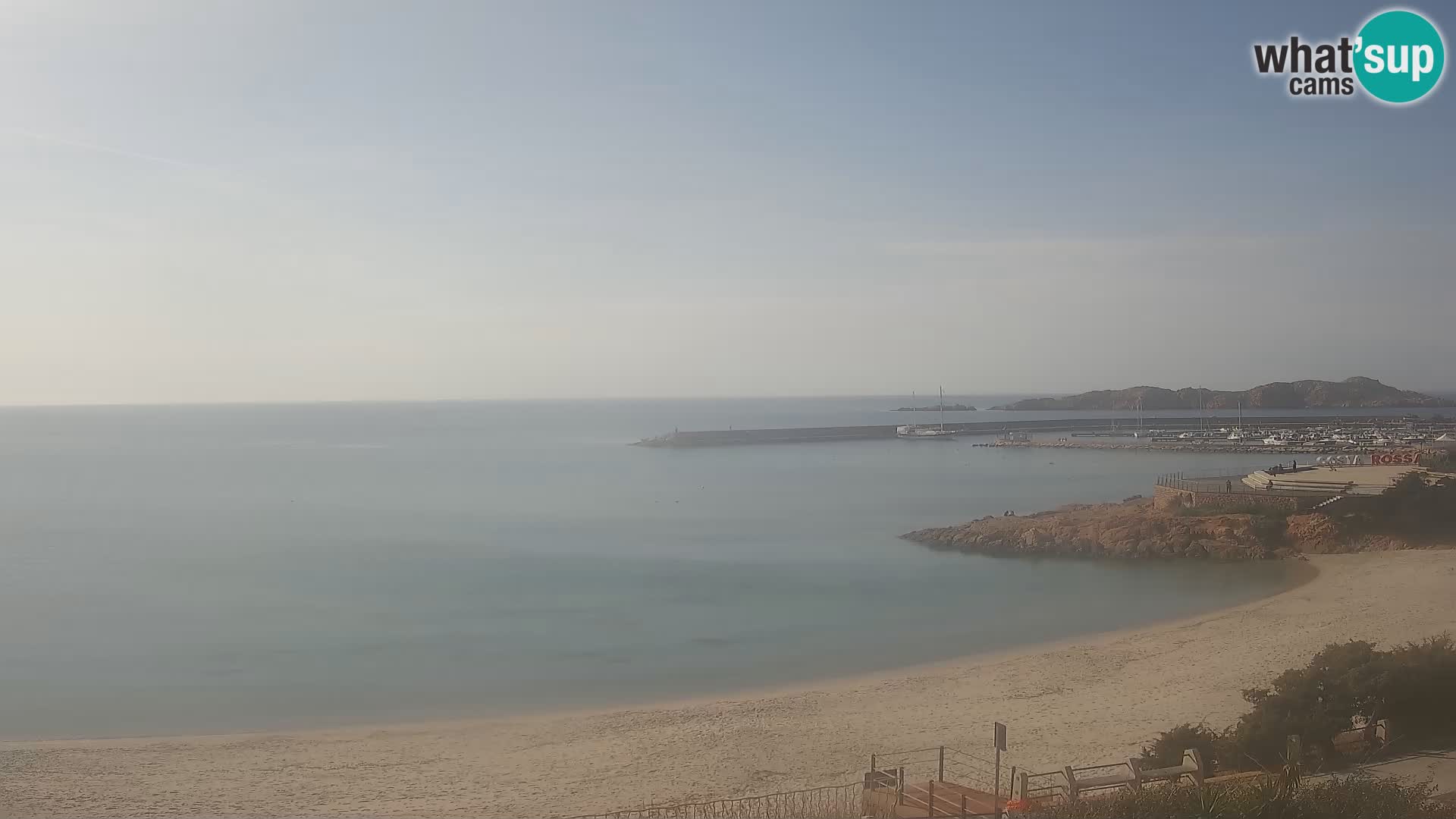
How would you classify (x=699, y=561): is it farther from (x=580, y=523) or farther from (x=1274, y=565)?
(x=1274, y=565)

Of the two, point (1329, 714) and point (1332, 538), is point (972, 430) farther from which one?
point (1329, 714)

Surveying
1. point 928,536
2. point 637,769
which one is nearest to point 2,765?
point 637,769

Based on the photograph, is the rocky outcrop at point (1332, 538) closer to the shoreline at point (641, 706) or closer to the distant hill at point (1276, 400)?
the shoreline at point (641, 706)

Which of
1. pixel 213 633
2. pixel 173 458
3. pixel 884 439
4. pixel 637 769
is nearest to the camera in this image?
pixel 637 769

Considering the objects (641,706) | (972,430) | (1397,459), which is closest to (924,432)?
(972,430)

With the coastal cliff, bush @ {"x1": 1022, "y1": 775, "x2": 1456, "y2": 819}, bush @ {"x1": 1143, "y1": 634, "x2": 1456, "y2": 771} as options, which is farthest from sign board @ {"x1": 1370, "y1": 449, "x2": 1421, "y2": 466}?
bush @ {"x1": 1022, "y1": 775, "x2": 1456, "y2": 819}

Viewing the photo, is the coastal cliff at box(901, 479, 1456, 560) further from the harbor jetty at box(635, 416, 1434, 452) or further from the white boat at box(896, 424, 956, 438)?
the white boat at box(896, 424, 956, 438)
